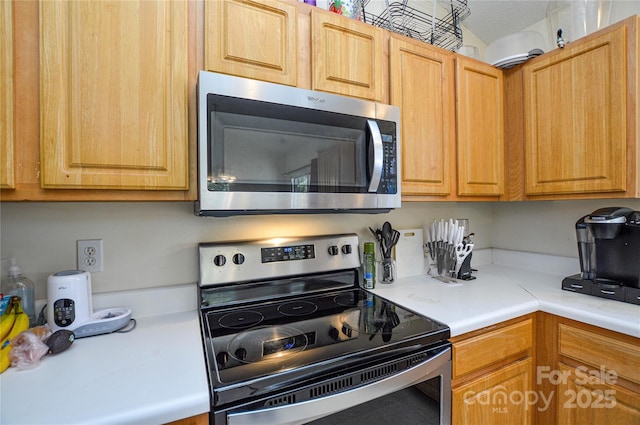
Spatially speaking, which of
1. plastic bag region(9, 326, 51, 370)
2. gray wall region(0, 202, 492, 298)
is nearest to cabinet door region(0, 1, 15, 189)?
gray wall region(0, 202, 492, 298)

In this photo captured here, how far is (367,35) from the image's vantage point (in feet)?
4.02

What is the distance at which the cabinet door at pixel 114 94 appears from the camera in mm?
792

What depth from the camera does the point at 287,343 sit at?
35.0 inches

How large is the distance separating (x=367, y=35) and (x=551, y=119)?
1.03 m

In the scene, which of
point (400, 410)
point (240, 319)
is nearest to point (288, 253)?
point (240, 319)

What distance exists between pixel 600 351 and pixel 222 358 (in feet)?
4.32

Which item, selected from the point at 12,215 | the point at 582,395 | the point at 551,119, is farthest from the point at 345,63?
the point at 582,395

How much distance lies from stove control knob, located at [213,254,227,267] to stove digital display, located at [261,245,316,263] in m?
0.16

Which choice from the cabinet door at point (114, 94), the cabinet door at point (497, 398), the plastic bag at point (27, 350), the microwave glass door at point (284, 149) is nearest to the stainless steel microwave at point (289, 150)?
the microwave glass door at point (284, 149)

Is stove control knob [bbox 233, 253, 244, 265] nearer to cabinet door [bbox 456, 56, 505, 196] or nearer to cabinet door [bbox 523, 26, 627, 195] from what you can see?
cabinet door [bbox 456, 56, 505, 196]

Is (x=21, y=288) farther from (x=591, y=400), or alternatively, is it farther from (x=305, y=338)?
(x=591, y=400)

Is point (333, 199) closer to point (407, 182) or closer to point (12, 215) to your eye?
point (407, 182)

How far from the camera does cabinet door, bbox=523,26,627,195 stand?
122 centimetres

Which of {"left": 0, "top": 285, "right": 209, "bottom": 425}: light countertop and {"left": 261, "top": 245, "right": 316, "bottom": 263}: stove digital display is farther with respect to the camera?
{"left": 261, "top": 245, "right": 316, "bottom": 263}: stove digital display
